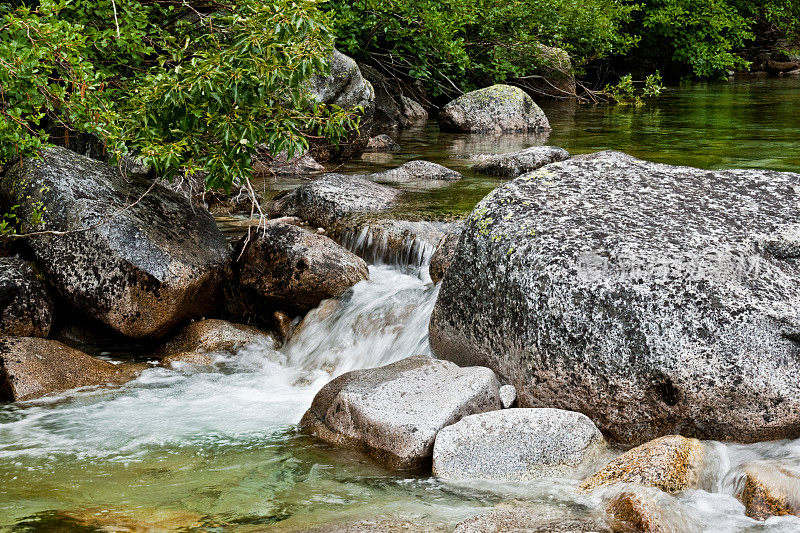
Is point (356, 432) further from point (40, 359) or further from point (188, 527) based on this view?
point (40, 359)

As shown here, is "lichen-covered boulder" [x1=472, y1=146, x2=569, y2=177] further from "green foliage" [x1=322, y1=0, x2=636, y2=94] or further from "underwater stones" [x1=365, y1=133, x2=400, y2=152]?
"green foliage" [x1=322, y1=0, x2=636, y2=94]

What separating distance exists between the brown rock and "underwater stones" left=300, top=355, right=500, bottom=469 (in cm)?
114

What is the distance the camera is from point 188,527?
3805 mm

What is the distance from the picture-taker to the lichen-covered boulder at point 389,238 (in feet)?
26.7

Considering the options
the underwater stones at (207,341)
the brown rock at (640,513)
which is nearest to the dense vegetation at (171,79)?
the underwater stones at (207,341)

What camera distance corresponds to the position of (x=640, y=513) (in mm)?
3789

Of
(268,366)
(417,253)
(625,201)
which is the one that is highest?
(625,201)

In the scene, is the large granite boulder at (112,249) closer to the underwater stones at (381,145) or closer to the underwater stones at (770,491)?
the underwater stones at (770,491)

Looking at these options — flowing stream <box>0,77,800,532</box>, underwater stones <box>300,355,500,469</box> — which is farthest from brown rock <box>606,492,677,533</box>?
underwater stones <box>300,355,500,469</box>

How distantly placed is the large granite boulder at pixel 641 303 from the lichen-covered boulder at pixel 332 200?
3.87 m

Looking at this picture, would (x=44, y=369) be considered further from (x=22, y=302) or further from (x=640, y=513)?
(x=640, y=513)

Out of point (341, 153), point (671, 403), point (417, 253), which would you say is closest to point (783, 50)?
point (341, 153)

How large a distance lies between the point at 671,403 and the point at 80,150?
7.99 m

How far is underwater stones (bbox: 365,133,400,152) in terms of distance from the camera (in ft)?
48.3
